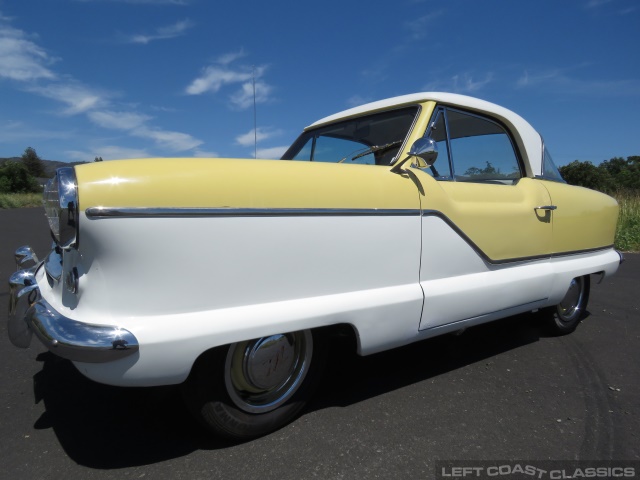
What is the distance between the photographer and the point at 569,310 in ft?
11.3

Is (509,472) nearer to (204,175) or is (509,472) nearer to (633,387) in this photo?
(633,387)

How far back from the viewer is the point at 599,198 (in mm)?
3414

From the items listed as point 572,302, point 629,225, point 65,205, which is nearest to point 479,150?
point 572,302

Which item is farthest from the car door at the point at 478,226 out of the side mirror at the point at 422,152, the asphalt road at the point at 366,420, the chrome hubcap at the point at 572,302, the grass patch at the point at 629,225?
the grass patch at the point at 629,225

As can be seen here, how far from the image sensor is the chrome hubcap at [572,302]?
11.0ft

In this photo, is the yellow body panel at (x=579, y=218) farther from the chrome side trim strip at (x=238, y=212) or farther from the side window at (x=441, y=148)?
the chrome side trim strip at (x=238, y=212)

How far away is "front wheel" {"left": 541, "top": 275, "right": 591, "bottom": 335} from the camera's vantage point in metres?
3.30

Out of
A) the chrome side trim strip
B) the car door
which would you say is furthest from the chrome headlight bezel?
the car door

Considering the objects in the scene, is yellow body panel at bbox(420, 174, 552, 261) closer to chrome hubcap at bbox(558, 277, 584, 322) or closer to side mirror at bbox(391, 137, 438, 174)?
side mirror at bbox(391, 137, 438, 174)

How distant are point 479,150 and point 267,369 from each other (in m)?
2.03

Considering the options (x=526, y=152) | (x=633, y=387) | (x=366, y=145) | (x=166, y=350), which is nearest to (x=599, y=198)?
(x=526, y=152)

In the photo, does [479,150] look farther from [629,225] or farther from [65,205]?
[629,225]

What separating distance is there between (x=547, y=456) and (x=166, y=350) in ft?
5.37

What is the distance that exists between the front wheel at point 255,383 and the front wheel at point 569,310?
219 centimetres
